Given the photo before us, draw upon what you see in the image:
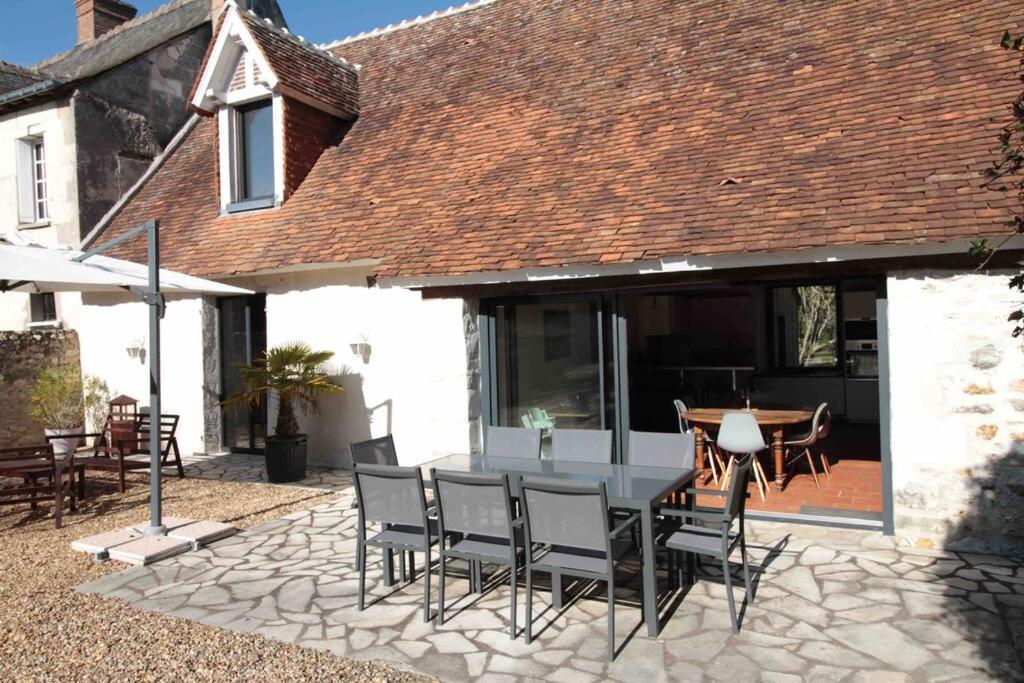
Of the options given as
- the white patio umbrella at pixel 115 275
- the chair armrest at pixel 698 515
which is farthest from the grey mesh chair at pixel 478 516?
the white patio umbrella at pixel 115 275

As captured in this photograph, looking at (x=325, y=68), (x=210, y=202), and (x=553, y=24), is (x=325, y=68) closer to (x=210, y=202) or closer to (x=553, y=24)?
(x=210, y=202)

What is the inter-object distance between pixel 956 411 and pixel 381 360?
6.77 metres

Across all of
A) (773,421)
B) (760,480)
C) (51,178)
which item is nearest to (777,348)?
(773,421)

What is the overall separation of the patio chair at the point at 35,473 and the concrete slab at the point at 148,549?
141 cm

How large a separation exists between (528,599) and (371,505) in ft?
4.51

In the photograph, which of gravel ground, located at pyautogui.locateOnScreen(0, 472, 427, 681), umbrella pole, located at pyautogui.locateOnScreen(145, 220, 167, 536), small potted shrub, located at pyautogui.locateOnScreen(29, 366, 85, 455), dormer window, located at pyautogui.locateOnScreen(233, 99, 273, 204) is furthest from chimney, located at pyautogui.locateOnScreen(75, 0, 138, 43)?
gravel ground, located at pyautogui.locateOnScreen(0, 472, 427, 681)

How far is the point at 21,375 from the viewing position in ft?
38.1

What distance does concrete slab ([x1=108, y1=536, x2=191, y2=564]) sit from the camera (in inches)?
245

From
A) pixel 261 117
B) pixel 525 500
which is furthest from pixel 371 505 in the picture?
pixel 261 117

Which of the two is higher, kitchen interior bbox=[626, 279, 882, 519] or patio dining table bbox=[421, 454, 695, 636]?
kitchen interior bbox=[626, 279, 882, 519]

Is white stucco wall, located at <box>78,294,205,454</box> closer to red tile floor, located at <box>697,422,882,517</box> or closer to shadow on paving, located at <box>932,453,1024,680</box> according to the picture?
red tile floor, located at <box>697,422,882,517</box>

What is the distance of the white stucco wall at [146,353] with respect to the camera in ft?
37.3

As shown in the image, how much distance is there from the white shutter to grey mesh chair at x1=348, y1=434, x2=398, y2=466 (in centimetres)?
1069

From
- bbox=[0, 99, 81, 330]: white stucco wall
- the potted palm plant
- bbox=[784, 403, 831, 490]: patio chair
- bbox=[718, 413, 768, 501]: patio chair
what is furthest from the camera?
bbox=[0, 99, 81, 330]: white stucco wall
